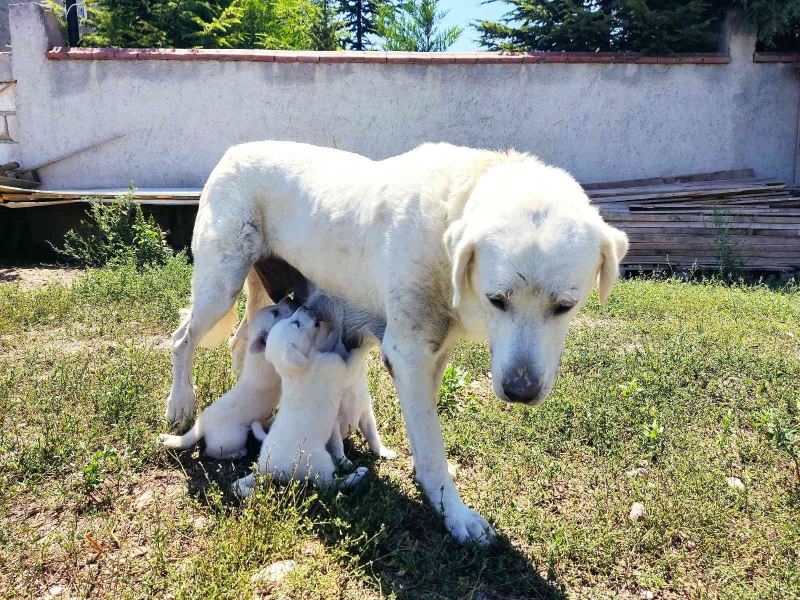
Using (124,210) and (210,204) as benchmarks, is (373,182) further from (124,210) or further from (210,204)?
(124,210)

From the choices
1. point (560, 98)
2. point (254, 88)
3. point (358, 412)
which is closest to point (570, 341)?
point (358, 412)

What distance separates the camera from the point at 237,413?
3.50 meters

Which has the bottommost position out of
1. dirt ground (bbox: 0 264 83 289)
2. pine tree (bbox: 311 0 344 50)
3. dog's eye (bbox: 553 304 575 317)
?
dirt ground (bbox: 0 264 83 289)

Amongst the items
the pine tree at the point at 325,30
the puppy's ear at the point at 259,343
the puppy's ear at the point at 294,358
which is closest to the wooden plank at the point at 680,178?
the puppy's ear at the point at 259,343

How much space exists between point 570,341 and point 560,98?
7.10 metres

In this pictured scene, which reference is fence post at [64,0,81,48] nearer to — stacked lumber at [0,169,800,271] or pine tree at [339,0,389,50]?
stacked lumber at [0,169,800,271]

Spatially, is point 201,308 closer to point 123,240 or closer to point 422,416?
point 422,416

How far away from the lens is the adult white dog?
243 centimetres

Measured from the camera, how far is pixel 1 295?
644 centimetres

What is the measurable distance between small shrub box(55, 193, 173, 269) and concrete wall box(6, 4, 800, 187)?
8.76ft

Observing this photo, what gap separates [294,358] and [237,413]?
643mm

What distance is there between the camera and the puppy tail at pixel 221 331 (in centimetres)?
401

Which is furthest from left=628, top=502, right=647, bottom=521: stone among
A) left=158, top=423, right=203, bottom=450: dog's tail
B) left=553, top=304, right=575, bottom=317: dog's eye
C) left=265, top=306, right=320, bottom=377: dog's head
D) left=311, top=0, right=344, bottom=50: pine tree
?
left=311, top=0, right=344, bottom=50: pine tree

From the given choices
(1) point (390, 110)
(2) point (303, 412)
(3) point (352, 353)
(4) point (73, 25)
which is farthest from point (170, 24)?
(2) point (303, 412)
